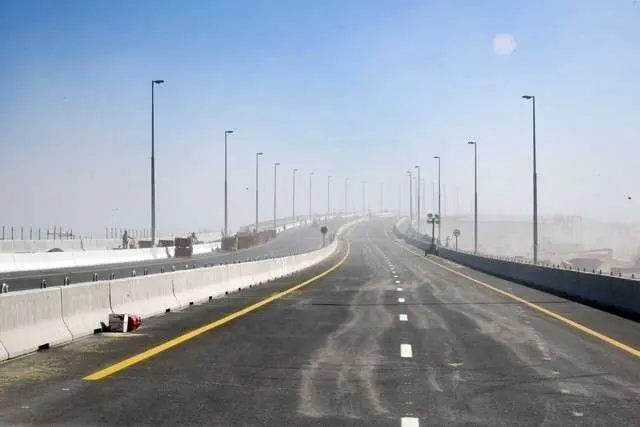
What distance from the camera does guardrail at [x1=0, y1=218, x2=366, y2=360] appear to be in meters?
12.7

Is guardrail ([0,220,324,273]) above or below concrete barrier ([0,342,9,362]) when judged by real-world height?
below

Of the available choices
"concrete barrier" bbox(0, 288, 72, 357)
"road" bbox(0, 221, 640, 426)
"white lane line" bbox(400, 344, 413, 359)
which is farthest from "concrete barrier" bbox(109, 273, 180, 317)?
"white lane line" bbox(400, 344, 413, 359)

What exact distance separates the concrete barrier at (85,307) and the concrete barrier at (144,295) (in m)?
0.50

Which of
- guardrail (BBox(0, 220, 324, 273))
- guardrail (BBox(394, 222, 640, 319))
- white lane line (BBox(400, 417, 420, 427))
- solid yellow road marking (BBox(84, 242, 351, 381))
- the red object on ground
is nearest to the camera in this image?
white lane line (BBox(400, 417, 420, 427))

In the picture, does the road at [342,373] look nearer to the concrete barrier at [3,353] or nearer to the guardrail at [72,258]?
the concrete barrier at [3,353]

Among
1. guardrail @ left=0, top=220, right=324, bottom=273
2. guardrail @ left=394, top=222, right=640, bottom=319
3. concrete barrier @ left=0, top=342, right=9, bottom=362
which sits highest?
concrete barrier @ left=0, top=342, right=9, bottom=362

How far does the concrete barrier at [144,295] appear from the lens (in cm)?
1747

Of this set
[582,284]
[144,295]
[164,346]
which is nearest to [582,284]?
[582,284]

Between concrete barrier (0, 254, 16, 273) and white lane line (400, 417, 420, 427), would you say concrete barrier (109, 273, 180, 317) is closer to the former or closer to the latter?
white lane line (400, 417, 420, 427)

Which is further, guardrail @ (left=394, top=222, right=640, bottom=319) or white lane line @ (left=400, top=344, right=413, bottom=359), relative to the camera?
guardrail @ (left=394, top=222, right=640, bottom=319)

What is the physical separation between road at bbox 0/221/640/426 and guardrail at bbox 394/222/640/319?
6.57 feet

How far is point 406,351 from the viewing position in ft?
45.0

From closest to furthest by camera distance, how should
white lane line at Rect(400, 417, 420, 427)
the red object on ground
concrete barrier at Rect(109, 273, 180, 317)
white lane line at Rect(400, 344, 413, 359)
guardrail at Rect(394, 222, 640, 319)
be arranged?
white lane line at Rect(400, 417, 420, 427) < white lane line at Rect(400, 344, 413, 359) < the red object on ground < concrete barrier at Rect(109, 273, 180, 317) < guardrail at Rect(394, 222, 640, 319)

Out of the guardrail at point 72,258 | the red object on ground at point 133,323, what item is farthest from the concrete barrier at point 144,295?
the guardrail at point 72,258
